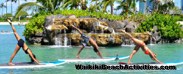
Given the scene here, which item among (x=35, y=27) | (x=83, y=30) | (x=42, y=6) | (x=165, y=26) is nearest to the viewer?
(x=83, y=30)

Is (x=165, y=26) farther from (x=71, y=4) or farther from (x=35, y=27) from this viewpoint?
(x=35, y=27)

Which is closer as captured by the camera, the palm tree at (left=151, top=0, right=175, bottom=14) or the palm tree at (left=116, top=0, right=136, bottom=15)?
the palm tree at (left=116, top=0, right=136, bottom=15)

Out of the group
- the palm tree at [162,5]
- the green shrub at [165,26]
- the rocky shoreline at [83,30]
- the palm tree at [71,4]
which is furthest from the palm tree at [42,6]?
the palm tree at [162,5]

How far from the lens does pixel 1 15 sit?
110062 millimetres

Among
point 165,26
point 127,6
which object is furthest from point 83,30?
point 127,6

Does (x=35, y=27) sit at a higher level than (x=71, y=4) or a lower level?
lower

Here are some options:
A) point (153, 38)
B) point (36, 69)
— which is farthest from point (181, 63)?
point (153, 38)

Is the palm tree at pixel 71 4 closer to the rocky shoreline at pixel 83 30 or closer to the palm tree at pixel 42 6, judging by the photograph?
the palm tree at pixel 42 6

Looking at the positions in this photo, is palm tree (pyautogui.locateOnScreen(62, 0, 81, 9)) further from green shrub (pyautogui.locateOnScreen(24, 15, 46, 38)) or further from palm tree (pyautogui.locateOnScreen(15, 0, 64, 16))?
green shrub (pyautogui.locateOnScreen(24, 15, 46, 38))

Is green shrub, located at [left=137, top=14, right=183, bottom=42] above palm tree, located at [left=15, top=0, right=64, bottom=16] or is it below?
below

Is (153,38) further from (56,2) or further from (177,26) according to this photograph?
(56,2)

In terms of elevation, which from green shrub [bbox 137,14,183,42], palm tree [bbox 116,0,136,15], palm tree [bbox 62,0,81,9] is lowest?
green shrub [bbox 137,14,183,42]

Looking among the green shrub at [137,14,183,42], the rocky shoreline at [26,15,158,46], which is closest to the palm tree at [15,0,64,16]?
the rocky shoreline at [26,15,158,46]

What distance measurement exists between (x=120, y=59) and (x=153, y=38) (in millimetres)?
13825
